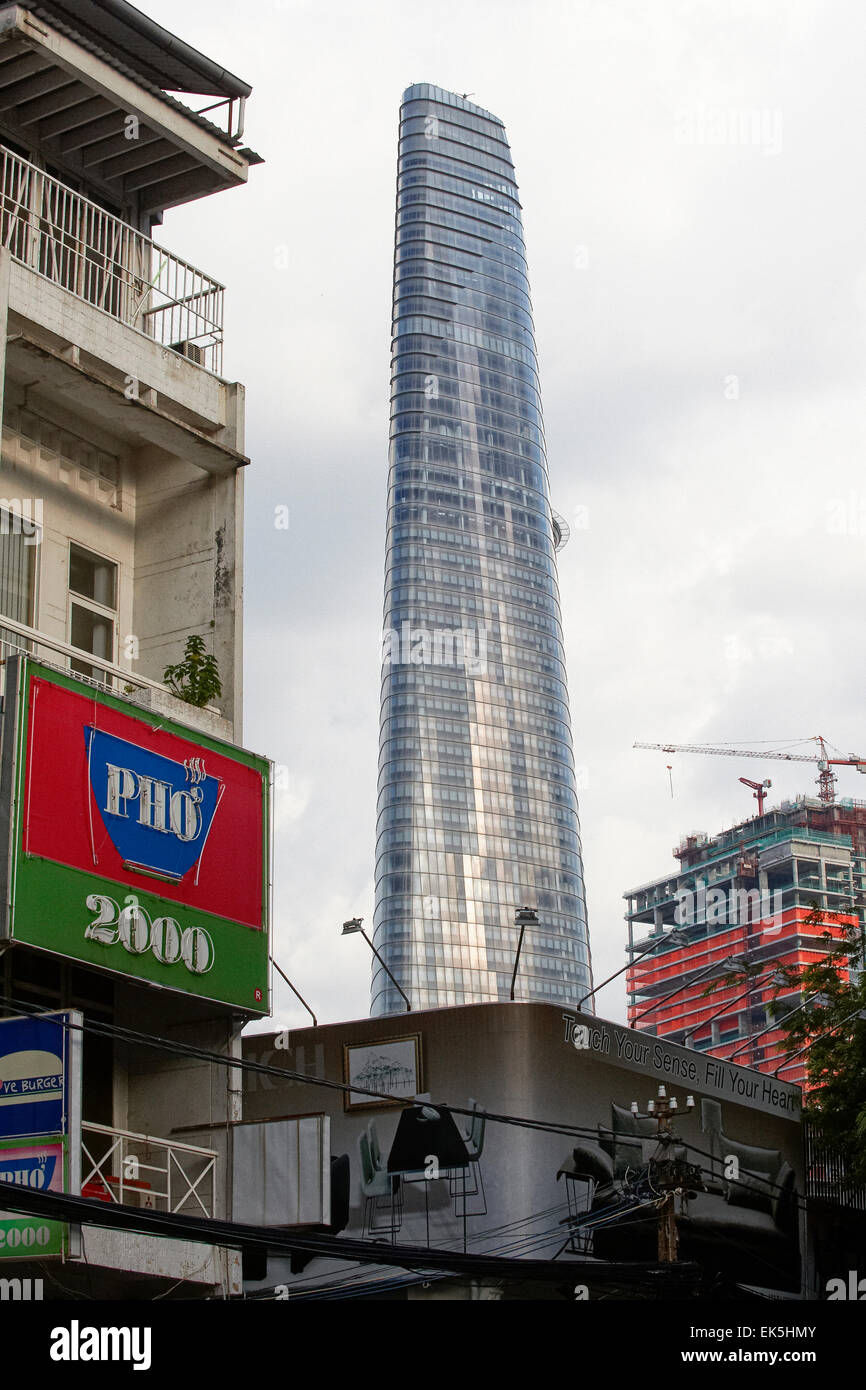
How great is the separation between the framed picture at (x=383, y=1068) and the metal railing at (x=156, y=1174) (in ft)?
38.1

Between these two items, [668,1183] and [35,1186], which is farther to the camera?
[668,1183]

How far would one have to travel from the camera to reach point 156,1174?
20.5 metres

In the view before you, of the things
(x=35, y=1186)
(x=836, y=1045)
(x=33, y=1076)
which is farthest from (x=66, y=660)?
(x=836, y=1045)

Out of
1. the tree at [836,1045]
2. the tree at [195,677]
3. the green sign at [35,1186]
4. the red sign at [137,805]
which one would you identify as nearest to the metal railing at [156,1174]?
the green sign at [35,1186]

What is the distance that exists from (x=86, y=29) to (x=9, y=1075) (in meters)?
14.1

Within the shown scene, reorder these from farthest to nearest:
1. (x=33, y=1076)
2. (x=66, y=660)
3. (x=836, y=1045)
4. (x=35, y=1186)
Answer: (x=836, y=1045), (x=66, y=660), (x=33, y=1076), (x=35, y=1186)

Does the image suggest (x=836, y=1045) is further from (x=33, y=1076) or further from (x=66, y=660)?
(x=33, y=1076)

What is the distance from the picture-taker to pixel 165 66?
81.5 ft

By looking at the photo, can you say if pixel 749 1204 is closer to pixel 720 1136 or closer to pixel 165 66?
pixel 720 1136

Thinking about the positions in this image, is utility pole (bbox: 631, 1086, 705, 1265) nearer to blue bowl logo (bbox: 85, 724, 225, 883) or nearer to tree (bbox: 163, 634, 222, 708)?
blue bowl logo (bbox: 85, 724, 225, 883)

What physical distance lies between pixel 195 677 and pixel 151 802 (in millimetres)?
2476

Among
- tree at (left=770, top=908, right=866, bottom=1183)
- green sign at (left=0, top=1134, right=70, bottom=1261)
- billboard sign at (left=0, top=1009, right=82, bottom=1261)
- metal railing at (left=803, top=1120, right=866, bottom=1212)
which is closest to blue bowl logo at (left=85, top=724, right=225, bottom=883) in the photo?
billboard sign at (left=0, top=1009, right=82, bottom=1261)
